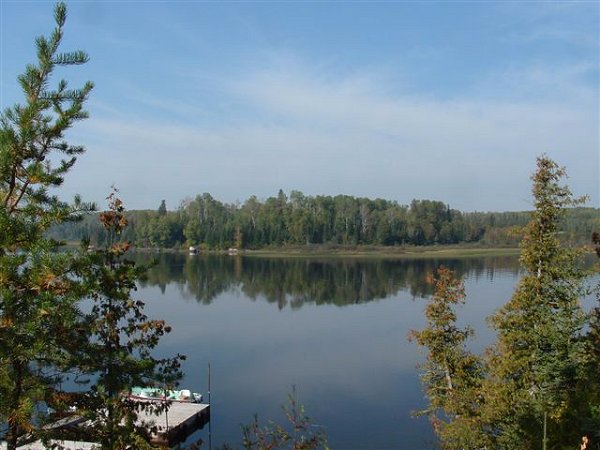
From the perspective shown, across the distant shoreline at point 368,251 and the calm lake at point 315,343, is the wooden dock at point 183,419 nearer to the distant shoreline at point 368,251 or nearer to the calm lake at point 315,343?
the calm lake at point 315,343

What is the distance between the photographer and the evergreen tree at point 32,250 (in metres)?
5.74

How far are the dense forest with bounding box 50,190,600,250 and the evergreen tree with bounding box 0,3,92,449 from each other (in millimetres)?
124772

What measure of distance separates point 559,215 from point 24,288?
12.5m

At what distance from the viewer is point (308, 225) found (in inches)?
5192

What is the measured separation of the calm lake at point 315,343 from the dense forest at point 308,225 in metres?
52.1

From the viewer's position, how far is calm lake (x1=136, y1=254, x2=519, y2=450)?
2391cm

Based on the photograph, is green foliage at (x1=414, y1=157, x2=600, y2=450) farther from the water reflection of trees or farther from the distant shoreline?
the distant shoreline

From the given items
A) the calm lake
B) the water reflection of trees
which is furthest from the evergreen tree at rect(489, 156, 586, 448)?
the water reflection of trees

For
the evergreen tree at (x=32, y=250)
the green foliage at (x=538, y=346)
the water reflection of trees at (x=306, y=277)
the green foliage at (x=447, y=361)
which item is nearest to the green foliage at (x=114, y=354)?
the evergreen tree at (x=32, y=250)

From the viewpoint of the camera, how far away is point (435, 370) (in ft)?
54.3

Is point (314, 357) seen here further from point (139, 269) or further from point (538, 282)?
point (139, 269)

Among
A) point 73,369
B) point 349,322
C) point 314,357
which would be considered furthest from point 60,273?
point 349,322

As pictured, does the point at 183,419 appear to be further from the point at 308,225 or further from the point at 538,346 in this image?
the point at 308,225

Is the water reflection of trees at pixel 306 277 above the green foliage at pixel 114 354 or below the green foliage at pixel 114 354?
below
